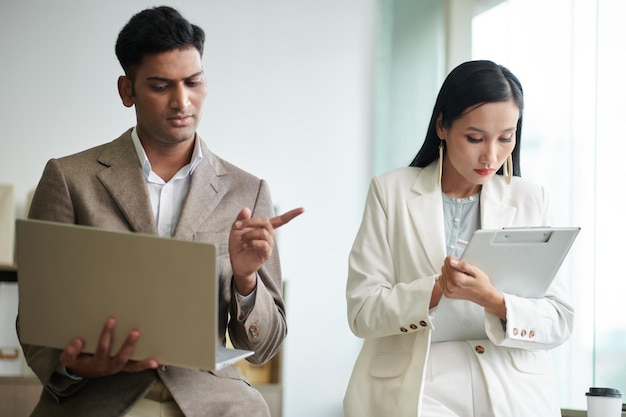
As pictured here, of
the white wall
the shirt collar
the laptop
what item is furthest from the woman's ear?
the white wall

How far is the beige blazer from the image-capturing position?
5.67 ft

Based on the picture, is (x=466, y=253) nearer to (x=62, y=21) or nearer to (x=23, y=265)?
Answer: (x=23, y=265)

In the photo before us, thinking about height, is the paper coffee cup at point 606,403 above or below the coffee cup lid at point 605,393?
below

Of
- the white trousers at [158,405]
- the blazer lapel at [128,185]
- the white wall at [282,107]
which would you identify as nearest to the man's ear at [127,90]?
the blazer lapel at [128,185]

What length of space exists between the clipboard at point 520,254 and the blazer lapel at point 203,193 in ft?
1.92

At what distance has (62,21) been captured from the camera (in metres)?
4.60

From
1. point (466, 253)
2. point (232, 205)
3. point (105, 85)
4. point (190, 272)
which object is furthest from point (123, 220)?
point (105, 85)

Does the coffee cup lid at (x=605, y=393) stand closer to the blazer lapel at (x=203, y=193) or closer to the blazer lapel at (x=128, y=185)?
the blazer lapel at (x=203, y=193)

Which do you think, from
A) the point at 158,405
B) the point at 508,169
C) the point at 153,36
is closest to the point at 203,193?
the point at 153,36

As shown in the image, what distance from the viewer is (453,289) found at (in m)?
1.97

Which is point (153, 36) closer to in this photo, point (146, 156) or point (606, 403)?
point (146, 156)

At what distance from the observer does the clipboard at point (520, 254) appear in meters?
1.94

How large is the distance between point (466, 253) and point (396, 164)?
2.77 m

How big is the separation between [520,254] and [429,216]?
0.94 feet
